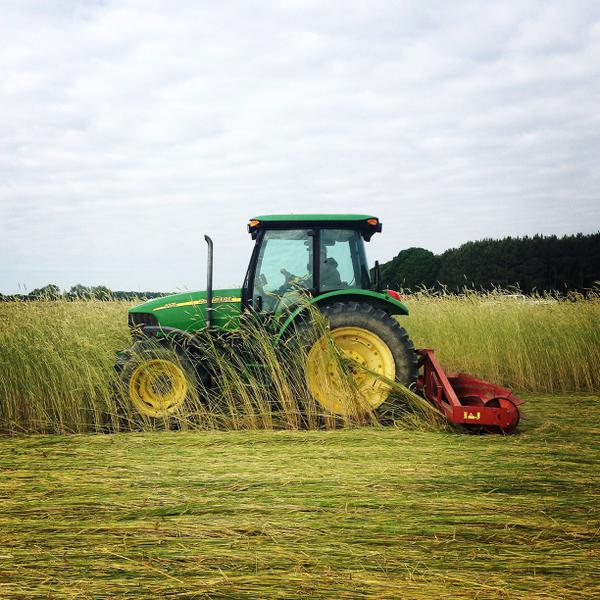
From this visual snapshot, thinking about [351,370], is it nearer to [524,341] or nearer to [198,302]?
[198,302]

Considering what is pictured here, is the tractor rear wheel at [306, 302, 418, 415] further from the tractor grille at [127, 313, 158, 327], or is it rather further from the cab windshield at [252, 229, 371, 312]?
the tractor grille at [127, 313, 158, 327]

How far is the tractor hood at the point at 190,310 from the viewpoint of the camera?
19.2ft

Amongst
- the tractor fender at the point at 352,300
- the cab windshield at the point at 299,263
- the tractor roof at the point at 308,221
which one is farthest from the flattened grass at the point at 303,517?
the tractor roof at the point at 308,221

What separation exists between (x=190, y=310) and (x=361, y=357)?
5.78 feet

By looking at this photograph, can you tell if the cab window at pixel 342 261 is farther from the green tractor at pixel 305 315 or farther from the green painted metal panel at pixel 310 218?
the green painted metal panel at pixel 310 218

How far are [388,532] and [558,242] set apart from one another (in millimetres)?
24675

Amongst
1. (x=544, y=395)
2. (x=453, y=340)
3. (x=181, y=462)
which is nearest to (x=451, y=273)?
(x=453, y=340)

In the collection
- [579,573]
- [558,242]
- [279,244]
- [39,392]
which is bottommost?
[579,573]

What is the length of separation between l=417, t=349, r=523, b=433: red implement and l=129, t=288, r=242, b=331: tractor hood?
1819 millimetres

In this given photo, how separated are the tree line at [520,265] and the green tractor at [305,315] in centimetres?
1739

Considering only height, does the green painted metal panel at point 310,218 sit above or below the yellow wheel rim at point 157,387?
above

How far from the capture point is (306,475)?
3.68m

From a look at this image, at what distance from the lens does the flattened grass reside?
2.39m

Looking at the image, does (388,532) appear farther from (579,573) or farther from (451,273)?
(451,273)
